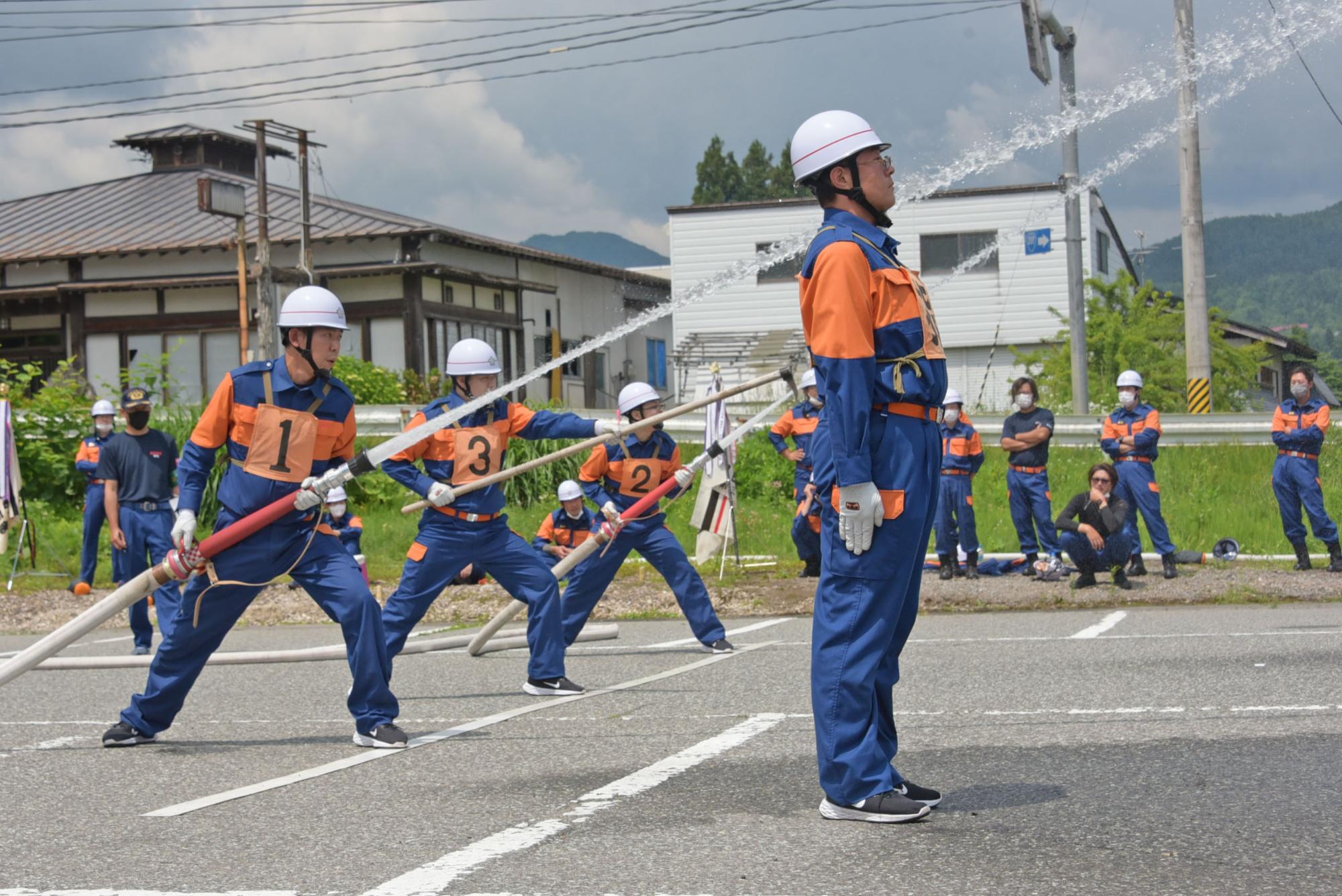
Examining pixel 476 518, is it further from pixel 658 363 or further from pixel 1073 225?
pixel 658 363

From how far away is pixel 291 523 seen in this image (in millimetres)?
7152

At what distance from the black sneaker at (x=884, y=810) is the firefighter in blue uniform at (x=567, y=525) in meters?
8.63

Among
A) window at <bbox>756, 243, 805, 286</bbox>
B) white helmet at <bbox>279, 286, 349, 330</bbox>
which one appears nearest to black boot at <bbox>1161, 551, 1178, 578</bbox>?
white helmet at <bbox>279, 286, 349, 330</bbox>

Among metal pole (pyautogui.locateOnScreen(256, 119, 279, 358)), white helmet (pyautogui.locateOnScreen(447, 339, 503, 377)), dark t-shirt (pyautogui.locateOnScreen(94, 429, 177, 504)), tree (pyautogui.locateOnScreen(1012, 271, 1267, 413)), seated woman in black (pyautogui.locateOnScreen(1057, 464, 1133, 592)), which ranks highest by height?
metal pole (pyautogui.locateOnScreen(256, 119, 279, 358))

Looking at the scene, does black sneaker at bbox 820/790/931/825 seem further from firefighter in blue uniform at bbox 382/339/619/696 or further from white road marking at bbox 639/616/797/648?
white road marking at bbox 639/616/797/648

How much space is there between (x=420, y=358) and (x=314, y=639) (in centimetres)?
1959

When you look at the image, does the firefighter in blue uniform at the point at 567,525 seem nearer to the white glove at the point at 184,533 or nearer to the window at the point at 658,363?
the white glove at the point at 184,533

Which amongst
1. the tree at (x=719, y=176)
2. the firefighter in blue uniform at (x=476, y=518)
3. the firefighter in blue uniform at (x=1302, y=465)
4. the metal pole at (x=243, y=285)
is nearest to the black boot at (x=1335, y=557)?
the firefighter in blue uniform at (x=1302, y=465)

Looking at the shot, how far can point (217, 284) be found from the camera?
33438mm

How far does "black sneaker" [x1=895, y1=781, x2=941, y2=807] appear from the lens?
5.04 meters

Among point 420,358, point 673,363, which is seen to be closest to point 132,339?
point 420,358

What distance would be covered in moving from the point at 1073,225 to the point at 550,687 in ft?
53.7

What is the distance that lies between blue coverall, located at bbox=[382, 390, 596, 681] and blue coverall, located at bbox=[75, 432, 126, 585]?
6200 millimetres

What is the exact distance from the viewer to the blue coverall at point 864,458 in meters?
4.95
